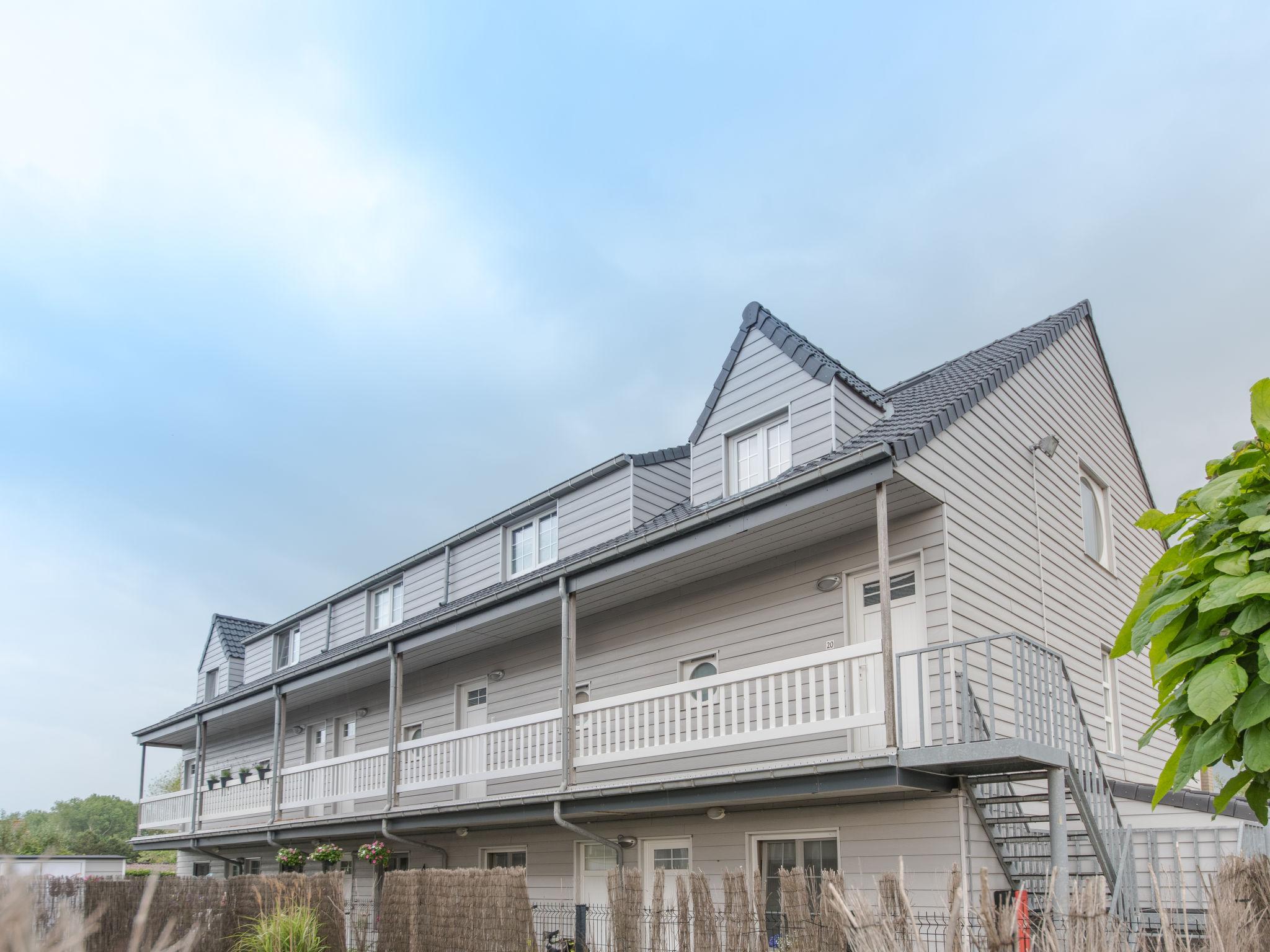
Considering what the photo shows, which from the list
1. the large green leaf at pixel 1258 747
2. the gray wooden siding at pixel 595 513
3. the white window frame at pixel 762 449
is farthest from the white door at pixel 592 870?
the large green leaf at pixel 1258 747

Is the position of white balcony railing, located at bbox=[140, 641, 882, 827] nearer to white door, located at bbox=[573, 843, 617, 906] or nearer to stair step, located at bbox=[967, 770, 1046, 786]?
stair step, located at bbox=[967, 770, 1046, 786]

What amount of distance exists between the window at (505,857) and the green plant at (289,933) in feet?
11.0

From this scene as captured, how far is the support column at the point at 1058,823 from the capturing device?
9.21 meters

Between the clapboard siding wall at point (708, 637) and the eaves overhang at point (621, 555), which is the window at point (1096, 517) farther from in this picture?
the eaves overhang at point (621, 555)

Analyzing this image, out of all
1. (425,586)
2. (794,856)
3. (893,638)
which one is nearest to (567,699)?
(794,856)

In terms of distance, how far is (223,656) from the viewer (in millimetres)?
29141

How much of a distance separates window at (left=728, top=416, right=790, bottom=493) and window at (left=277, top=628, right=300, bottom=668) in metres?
15.1

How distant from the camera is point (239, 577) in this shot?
39062 mm

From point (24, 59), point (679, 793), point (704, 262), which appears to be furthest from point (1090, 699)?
point (704, 262)

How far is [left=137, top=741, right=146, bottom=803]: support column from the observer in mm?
25594

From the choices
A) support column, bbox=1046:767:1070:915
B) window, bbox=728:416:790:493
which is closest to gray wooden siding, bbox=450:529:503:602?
window, bbox=728:416:790:493

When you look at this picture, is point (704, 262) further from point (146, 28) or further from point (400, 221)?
point (146, 28)

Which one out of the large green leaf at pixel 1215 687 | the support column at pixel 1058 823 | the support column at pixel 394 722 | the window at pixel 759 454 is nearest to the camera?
the large green leaf at pixel 1215 687

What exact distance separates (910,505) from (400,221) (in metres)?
14.2
